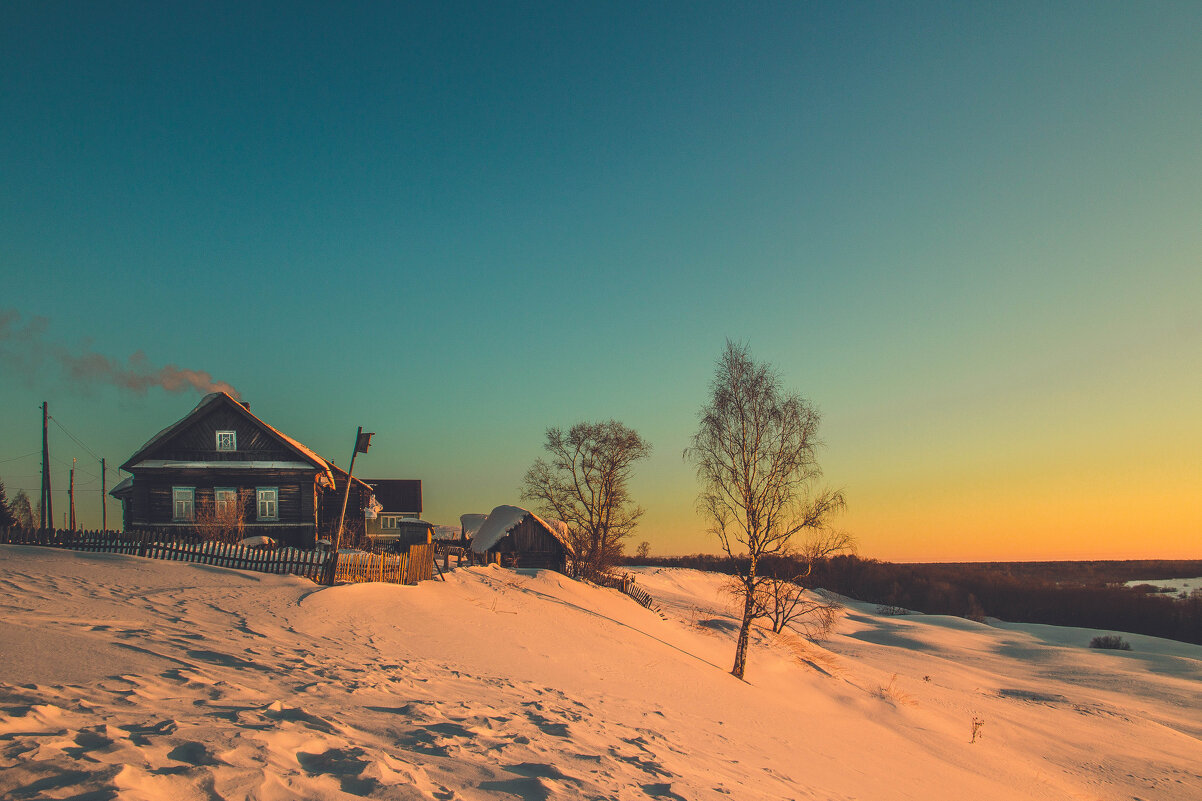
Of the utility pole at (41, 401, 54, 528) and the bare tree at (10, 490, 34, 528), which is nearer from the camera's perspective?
the utility pole at (41, 401, 54, 528)

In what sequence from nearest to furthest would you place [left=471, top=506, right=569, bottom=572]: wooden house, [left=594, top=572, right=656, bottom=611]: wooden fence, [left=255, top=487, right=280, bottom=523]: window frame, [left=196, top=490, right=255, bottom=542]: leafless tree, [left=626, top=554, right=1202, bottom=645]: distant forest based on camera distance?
[left=196, top=490, right=255, bottom=542]: leafless tree, [left=255, top=487, right=280, bottom=523]: window frame, [left=594, top=572, right=656, bottom=611]: wooden fence, [left=471, top=506, right=569, bottom=572]: wooden house, [left=626, top=554, right=1202, bottom=645]: distant forest

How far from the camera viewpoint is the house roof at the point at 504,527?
41.5 m

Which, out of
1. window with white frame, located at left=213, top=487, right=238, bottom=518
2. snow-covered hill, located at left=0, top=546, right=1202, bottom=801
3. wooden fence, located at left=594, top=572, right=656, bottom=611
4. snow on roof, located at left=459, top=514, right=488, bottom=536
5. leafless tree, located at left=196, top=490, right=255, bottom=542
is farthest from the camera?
snow on roof, located at left=459, top=514, right=488, bottom=536

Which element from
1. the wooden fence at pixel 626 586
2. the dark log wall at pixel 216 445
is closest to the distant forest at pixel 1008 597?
the wooden fence at pixel 626 586

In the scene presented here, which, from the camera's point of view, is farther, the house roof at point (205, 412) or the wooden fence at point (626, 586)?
the wooden fence at point (626, 586)

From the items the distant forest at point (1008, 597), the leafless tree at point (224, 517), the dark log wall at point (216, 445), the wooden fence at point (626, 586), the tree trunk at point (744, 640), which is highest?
the dark log wall at point (216, 445)

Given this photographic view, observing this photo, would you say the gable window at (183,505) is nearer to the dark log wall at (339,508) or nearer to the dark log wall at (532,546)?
the dark log wall at (339,508)

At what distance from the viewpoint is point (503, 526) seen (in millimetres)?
41750

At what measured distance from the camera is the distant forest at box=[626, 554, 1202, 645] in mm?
55188

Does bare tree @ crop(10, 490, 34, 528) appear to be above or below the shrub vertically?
above

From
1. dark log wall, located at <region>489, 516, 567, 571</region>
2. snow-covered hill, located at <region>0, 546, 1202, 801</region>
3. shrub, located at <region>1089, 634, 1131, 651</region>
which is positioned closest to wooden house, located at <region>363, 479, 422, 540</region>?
dark log wall, located at <region>489, 516, 567, 571</region>

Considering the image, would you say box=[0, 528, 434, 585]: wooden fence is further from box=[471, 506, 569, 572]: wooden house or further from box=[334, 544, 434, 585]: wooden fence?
box=[471, 506, 569, 572]: wooden house

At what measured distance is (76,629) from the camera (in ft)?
31.6

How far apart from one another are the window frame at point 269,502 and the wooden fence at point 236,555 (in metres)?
8.73
